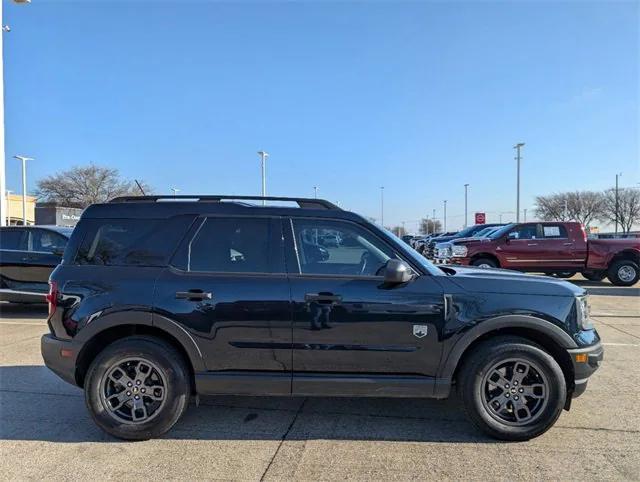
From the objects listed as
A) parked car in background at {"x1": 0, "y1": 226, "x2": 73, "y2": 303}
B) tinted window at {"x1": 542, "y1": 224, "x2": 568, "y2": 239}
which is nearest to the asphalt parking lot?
parked car in background at {"x1": 0, "y1": 226, "x2": 73, "y2": 303}

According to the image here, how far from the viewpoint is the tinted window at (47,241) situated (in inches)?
359

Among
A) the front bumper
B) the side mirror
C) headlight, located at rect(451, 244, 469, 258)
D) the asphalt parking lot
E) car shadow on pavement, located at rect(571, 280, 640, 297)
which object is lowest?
car shadow on pavement, located at rect(571, 280, 640, 297)

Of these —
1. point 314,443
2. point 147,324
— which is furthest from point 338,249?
point 147,324

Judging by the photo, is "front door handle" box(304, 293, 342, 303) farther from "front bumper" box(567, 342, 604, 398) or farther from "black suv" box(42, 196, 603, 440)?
"front bumper" box(567, 342, 604, 398)

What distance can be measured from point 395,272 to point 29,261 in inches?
312

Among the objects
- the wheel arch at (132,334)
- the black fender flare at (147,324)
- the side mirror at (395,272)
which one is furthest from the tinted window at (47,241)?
the side mirror at (395,272)

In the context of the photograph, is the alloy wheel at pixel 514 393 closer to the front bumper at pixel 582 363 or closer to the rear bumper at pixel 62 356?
the front bumper at pixel 582 363

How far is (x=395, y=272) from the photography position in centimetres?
369

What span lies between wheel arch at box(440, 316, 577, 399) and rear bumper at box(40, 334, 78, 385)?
9.72ft

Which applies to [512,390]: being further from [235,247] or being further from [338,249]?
[235,247]

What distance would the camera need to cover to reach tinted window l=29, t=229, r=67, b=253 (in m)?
9.12

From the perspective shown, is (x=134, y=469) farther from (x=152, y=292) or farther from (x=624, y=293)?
(x=624, y=293)

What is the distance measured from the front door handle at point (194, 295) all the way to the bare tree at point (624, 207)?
77031 mm

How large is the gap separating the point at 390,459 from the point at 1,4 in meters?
17.6
